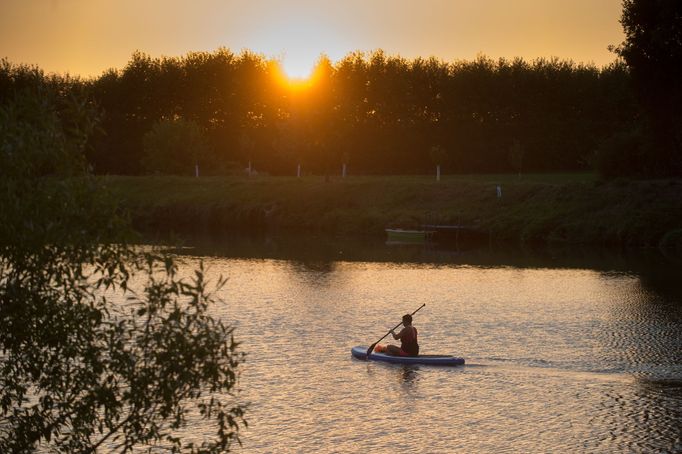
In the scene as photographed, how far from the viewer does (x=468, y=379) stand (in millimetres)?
30672

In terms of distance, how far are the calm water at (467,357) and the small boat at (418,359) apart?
1.20ft

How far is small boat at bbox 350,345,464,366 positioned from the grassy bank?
4050 centimetres

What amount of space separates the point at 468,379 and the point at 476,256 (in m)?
36.8

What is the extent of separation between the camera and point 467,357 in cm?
3372

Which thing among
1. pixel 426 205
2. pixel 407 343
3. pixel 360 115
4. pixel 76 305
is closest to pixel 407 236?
pixel 426 205

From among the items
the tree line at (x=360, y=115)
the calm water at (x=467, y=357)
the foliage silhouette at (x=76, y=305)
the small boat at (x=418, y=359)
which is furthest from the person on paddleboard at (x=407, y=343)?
the tree line at (x=360, y=115)

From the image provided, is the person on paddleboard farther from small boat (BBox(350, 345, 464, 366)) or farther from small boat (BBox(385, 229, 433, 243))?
small boat (BBox(385, 229, 433, 243))

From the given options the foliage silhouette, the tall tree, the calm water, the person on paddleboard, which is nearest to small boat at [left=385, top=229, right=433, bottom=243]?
the calm water

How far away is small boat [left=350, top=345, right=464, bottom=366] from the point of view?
32312 millimetres

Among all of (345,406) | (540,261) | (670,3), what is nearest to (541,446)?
(345,406)

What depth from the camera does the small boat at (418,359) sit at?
3231 centimetres

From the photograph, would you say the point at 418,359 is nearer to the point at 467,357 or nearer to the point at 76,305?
the point at 467,357

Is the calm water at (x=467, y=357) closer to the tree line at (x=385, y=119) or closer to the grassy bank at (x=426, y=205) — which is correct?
the grassy bank at (x=426, y=205)

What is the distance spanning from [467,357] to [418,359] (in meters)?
2.12
